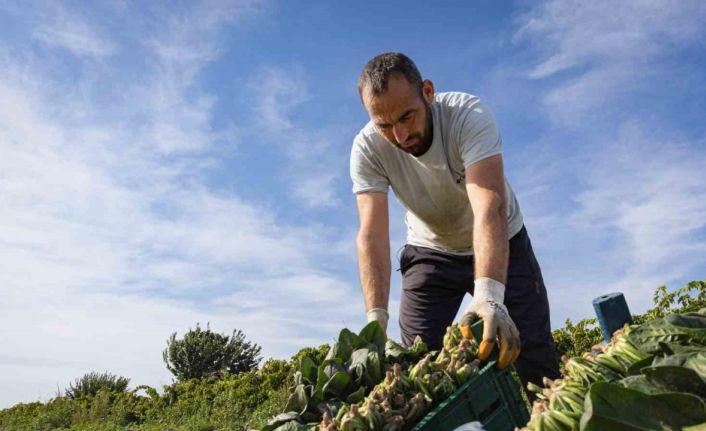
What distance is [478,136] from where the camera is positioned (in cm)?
339

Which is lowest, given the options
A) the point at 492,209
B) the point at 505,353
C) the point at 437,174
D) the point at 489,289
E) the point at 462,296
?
the point at 505,353

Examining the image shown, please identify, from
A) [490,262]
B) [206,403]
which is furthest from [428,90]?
[206,403]

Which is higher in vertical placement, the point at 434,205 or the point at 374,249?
the point at 434,205

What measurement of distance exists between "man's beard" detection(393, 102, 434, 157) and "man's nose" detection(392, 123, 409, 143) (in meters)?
0.05

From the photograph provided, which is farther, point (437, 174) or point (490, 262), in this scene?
point (437, 174)

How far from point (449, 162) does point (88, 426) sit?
767 cm

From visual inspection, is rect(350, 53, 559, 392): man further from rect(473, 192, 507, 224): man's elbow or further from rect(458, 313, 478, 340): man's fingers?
Result: rect(458, 313, 478, 340): man's fingers

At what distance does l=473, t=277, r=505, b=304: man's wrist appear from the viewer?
2598mm

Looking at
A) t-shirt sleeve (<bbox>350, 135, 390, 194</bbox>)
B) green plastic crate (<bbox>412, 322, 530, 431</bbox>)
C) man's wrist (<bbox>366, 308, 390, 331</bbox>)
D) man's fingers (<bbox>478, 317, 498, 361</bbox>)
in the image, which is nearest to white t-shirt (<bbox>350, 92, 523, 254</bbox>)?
t-shirt sleeve (<bbox>350, 135, 390, 194</bbox>)

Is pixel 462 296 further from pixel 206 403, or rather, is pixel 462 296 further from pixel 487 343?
pixel 206 403

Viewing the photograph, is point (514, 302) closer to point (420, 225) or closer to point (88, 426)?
point (420, 225)

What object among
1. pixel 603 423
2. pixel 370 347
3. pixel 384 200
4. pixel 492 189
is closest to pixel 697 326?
pixel 603 423

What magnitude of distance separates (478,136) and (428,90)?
1.35ft

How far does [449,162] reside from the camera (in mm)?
3691
